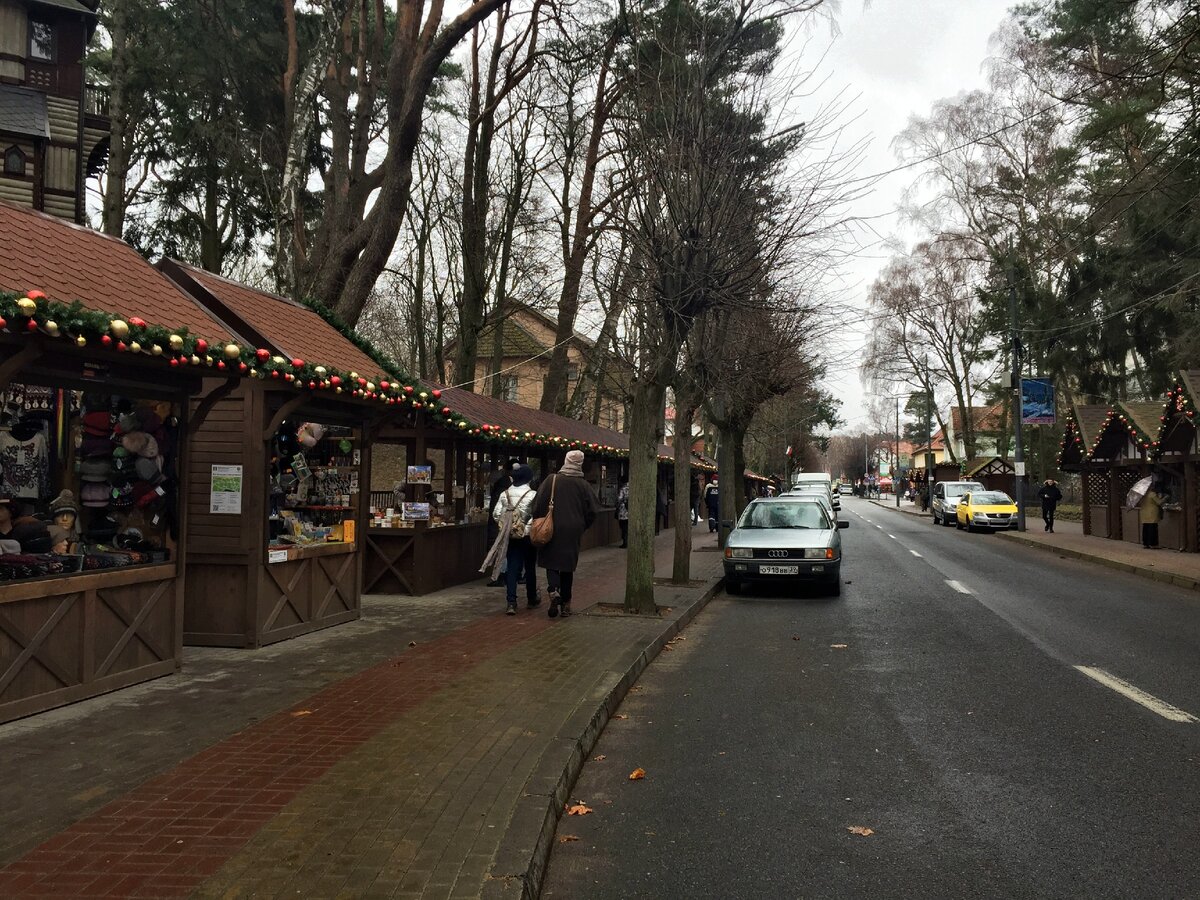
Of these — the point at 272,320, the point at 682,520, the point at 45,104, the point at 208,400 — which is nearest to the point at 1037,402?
the point at 682,520

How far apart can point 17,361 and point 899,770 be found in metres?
5.73

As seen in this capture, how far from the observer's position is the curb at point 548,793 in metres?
3.40

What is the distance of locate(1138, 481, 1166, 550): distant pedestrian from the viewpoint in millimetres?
22938

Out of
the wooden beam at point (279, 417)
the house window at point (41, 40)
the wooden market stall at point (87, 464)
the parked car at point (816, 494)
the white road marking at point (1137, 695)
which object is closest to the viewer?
the wooden market stall at point (87, 464)

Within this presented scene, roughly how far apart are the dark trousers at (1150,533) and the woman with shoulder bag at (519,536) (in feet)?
64.1

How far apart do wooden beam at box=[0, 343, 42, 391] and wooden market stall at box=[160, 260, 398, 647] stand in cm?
191

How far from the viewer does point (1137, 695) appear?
22.3 feet

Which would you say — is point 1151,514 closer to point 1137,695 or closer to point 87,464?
point 1137,695

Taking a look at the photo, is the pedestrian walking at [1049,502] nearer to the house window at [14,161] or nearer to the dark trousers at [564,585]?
the dark trousers at [564,585]

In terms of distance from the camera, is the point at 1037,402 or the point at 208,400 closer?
the point at 208,400

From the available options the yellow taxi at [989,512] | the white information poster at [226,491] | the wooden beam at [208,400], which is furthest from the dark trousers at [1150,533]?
the wooden beam at [208,400]

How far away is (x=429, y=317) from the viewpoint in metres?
31.8

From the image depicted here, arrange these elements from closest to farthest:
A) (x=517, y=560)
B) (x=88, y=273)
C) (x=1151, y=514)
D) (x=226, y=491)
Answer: (x=88, y=273) → (x=226, y=491) → (x=517, y=560) → (x=1151, y=514)

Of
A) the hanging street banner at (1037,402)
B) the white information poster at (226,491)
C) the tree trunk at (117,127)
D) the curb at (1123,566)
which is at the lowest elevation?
the curb at (1123,566)
